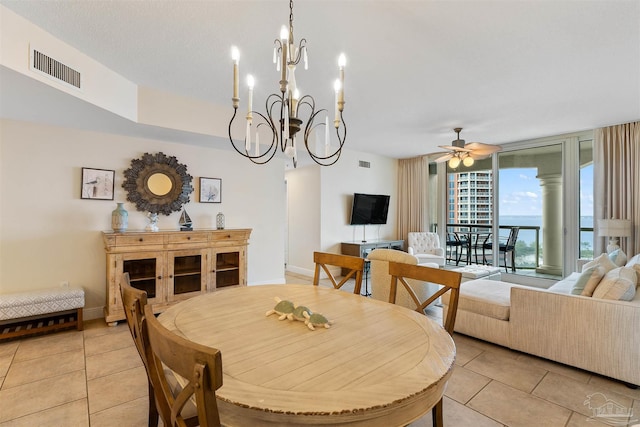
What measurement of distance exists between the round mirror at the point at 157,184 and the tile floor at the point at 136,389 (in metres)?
1.67

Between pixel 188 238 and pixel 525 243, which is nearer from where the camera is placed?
pixel 188 238

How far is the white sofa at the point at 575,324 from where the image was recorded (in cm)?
216

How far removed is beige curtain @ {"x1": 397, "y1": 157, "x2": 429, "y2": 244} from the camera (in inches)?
259

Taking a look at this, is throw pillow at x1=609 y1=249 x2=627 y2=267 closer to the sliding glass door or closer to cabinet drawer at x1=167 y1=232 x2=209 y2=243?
the sliding glass door

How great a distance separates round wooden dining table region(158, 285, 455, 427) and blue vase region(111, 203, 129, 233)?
2269 mm

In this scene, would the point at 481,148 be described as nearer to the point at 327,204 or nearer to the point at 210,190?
the point at 327,204

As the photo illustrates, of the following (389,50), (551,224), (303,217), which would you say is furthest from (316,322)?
(551,224)

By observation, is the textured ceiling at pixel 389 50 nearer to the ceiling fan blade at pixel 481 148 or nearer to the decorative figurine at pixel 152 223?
the ceiling fan blade at pixel 481 148

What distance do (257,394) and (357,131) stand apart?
4434mm

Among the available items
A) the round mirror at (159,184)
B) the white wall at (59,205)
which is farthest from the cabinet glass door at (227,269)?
Answer: the round mirror at (159,184)

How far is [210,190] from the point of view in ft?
14.1

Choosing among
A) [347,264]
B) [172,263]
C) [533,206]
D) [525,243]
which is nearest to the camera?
[347,264]

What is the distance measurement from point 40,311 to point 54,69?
7.52 feet

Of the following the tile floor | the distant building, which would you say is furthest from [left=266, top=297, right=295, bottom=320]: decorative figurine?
the distant building
